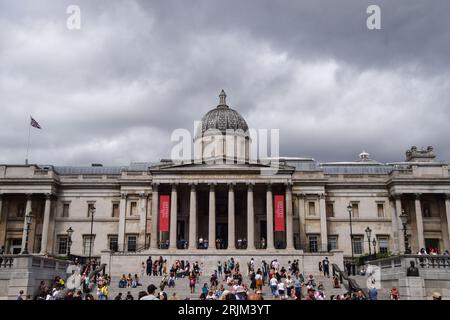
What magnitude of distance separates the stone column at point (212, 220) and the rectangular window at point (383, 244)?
68.4 feet

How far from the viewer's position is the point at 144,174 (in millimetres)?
58406

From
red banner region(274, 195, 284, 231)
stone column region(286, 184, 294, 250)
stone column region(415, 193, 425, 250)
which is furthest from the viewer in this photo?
stone column region(415, 193, 425, 250)

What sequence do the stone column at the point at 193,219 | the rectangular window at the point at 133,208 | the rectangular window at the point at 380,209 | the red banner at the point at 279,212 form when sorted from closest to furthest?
the stone column at the point at 193,219 → the red banner at the point at 279,212 → the rectangular window at the point at 133,208 → the rectangular window at the point at 380,209

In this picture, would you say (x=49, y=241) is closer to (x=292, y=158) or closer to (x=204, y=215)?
(x=204, y=215)

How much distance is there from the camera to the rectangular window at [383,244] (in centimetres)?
5769

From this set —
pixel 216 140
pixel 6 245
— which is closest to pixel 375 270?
pixel 216 140

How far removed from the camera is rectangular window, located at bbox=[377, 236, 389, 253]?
5769 centimetres

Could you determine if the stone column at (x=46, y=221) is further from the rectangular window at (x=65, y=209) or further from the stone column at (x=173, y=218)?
the stone column at (x=173, y=218)

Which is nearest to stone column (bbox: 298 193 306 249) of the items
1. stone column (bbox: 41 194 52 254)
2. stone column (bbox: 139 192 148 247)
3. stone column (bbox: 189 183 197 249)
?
stone column (bbox: 189 183 197 249)

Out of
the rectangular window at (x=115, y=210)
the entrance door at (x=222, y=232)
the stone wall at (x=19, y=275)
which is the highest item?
the rectangular window at (x=115, y=210)

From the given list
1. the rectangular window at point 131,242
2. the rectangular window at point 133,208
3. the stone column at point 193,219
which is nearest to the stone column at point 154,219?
the stone column at point 193,219

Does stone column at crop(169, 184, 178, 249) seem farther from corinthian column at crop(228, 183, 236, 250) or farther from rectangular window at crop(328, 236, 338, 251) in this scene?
rectangular window at crop(328, 236, 338, 251)

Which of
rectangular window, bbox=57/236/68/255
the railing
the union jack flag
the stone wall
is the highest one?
the union jack flag

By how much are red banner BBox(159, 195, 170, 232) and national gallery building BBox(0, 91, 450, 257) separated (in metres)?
0.91
